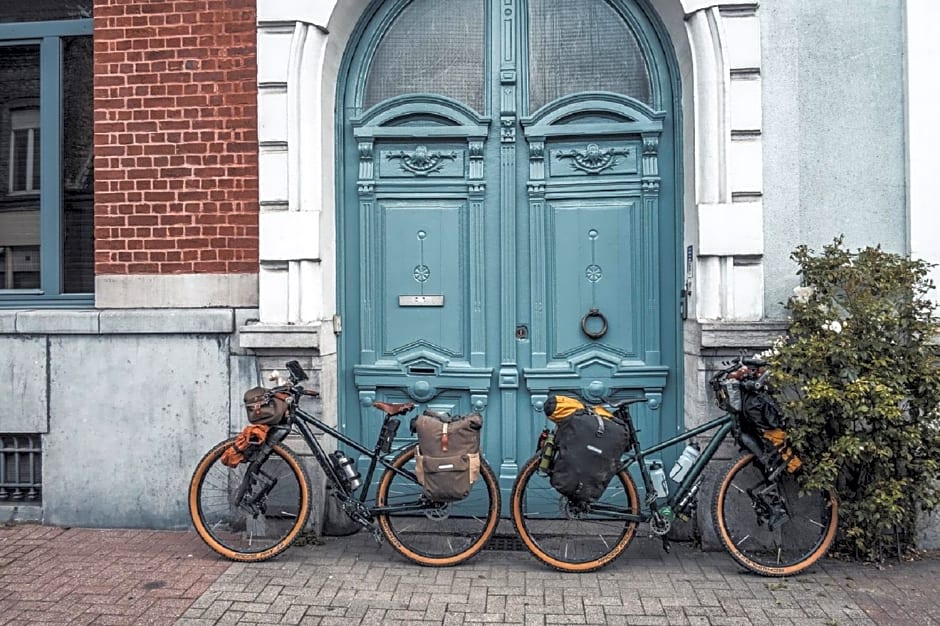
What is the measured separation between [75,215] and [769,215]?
4.68m

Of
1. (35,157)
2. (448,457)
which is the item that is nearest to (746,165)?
(448,457)

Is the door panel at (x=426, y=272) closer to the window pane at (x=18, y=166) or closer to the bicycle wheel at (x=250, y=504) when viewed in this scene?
the bicycle wheel at (x=250, y=504)

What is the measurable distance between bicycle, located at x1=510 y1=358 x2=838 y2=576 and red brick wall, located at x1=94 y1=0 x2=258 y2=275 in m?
2.60

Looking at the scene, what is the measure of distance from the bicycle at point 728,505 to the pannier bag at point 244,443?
1.50m

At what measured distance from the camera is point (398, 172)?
235 inches

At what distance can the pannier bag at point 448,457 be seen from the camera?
495cm

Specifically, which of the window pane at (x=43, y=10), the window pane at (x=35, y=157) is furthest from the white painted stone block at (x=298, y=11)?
the window pane at (x=35, y=157)

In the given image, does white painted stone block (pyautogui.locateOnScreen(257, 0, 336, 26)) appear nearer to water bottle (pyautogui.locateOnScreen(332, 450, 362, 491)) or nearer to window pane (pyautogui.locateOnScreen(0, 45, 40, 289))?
window pane (pyautogui.locateOnScreen(0, 45, 40, 289))

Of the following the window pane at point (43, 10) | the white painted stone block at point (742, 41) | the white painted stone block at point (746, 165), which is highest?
the window pane at point (43, 10)

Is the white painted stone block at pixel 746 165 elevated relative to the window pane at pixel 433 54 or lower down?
lower down

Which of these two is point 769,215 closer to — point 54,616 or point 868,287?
point 868,287

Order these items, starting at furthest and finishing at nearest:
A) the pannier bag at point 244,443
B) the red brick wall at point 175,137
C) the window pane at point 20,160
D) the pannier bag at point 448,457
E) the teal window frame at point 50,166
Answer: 1. the window pane at point 20,160
2. the teal window frame at point 50,166
3. the red brick wall at point 175,137
4. the pannier bag at point 244,443
5. the pannier bag at point 448,457

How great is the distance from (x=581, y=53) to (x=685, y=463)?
2756 mm

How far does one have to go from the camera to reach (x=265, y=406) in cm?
514
